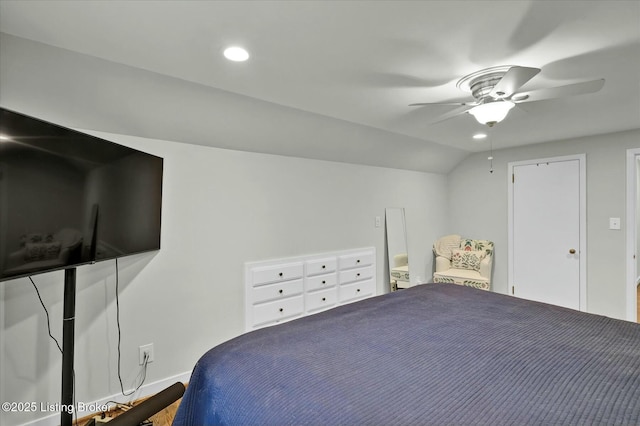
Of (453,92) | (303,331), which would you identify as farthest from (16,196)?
(453,92)

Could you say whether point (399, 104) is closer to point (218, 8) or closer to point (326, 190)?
point (326, 190)

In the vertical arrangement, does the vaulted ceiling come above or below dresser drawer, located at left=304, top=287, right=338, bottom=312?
above

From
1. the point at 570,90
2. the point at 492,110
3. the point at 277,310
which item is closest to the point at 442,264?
the point at 277,310

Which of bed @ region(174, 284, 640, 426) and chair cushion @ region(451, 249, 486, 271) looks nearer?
bed @ region(174, 284, 640, 426)

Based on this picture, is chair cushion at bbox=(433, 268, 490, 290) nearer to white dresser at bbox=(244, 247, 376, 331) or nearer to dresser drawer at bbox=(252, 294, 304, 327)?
white dresser at bbox=(244, 247, 376, 331)

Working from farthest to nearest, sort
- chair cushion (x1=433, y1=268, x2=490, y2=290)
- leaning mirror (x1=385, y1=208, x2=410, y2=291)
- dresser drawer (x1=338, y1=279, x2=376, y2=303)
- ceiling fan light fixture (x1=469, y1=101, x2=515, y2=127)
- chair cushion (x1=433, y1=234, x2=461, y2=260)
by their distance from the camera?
chair cushion (x1=433, y1=234, x2=461, y2=260), leaning mirror (x1=385, y1=208, x2=410, y2=291), chair cushion (x1=433, y1=268, x2=490, y2=290), dresser drawer (x1=338, y1=279, x2=376, y2=303), ceiling fan light fixture (x1=469, y1=101, x2=515, y2=127)

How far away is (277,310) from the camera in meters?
2.92

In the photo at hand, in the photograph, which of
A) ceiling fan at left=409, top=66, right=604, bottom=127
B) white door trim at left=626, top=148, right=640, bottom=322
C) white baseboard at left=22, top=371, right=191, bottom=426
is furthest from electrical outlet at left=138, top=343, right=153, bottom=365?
white door trim at left=626, top=148, right=640, bottom=322

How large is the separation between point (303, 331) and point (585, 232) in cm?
369

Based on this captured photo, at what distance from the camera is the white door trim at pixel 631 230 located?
3152 millimetres

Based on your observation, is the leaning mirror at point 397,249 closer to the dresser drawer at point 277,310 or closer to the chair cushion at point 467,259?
the chair cushion at point 467,259

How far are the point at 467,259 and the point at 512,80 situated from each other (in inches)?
123

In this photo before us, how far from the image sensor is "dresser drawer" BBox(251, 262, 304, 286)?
2.79 metres

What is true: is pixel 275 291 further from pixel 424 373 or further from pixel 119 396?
pixel 424 373
